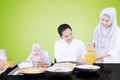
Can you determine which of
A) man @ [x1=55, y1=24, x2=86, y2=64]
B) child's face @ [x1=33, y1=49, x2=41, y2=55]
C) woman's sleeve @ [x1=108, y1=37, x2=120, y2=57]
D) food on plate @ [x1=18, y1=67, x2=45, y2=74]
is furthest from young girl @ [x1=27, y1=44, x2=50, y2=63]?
food on plate @ [x1=18, y1=67, x2=45, y2=74]

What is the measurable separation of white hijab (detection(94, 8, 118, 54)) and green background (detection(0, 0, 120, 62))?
3.02 feet

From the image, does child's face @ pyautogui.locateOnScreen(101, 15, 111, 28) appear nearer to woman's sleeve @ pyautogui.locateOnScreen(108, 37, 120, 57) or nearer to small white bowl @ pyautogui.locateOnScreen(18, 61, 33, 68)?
woman's sleeve @ pyautogui.locateOnScreen(108, 37, 120, 57)

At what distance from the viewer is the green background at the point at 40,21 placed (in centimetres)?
467

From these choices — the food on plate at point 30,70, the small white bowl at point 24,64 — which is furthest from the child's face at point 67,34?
the food on plate at point 30,70

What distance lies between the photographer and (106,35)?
3.69m

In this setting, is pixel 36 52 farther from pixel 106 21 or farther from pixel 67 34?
pixel 106 21

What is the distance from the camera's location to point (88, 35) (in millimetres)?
4730

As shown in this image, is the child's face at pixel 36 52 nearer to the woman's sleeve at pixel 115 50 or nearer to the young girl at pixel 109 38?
the young girl at pixel 109 38

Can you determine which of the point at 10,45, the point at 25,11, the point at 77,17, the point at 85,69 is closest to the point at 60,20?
the point at 77,17

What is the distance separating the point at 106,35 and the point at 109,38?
6 cm

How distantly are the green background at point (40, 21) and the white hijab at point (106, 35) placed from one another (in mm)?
921

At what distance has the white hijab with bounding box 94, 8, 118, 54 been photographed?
11.9 feet

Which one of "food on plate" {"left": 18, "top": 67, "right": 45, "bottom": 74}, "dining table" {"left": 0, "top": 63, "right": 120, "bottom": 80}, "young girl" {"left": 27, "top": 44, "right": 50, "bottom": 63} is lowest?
"dining table" {"left": 0, "top": 63, "right": 120, "bottom": 80}

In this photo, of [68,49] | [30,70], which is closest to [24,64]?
[30,70]
